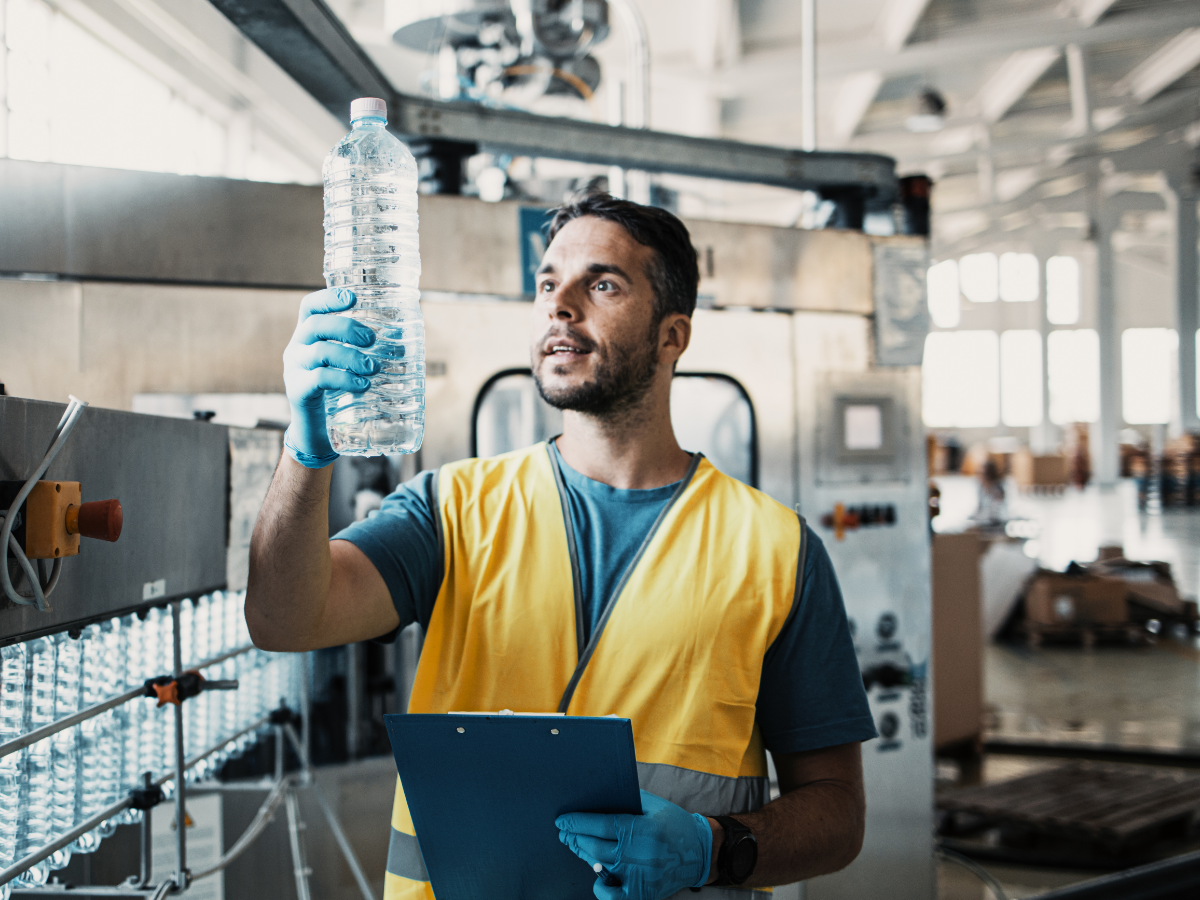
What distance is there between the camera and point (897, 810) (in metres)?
3.30

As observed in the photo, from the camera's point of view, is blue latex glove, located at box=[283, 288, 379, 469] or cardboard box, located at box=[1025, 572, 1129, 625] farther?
cardboard box, located at box=[1025, 572, 1129, 625]

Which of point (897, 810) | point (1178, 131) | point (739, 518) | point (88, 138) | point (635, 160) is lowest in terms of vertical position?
point (897, 810)

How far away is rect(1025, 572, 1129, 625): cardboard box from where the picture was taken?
7941 millimetres

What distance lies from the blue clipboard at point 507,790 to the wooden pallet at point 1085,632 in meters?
7.67

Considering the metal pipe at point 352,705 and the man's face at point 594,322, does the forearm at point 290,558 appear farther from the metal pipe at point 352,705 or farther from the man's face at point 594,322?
the metal pipe at point 352,705

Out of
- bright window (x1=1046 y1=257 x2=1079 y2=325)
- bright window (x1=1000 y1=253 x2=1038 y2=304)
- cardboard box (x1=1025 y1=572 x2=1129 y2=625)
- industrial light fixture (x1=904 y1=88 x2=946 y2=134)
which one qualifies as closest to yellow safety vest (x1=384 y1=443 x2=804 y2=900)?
cardboard box (x1=1025 y1=572 x2=1129 y2=625)

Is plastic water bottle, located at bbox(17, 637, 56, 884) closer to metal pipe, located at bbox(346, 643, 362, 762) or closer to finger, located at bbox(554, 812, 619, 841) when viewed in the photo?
finger, located at bbox(554, 812, 619, 841)

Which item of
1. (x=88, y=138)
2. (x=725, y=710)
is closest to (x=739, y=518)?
(x=725, y=710)

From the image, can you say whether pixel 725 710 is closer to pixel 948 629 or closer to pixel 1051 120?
pixel 948 629

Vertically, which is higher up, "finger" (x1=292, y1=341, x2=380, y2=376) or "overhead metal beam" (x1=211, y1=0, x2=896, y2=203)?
"overhead metal beam" (x1=211, y1=0, x2=896, y2=203)

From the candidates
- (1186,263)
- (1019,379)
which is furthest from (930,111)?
(1019,379)

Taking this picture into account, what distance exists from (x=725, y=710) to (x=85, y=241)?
189 centimetres

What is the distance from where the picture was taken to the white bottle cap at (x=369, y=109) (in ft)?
4.29

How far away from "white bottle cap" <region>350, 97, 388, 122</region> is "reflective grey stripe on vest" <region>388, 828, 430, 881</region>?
1.15 metres
